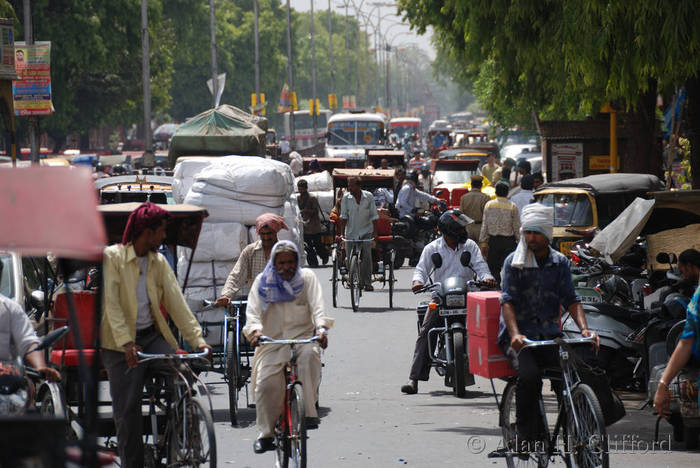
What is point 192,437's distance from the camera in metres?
6.86

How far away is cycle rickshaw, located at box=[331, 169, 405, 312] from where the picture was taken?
17531 millimetres

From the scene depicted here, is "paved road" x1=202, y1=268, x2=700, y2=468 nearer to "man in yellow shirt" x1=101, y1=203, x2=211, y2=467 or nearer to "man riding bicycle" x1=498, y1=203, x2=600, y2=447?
"man riding bicycle" x1=498, y1=203, x2=600, y2=447

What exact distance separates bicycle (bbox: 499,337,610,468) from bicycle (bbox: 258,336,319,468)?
123cm

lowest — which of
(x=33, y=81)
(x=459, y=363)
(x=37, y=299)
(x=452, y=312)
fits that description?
(x=459, y=363)

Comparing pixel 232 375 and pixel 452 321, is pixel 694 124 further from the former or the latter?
pixel 232 375

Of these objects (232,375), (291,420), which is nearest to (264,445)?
(291,420)

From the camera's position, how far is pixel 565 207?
18.4 metres

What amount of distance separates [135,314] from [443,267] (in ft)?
15.4

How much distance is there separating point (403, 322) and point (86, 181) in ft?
42.2

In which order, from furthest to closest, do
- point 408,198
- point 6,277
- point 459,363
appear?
point 408,198 < point 459,363 < point 6,277

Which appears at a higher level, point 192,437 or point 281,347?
point 281,347

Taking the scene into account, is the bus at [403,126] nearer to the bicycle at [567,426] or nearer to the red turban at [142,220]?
the bicycle at [567,426]

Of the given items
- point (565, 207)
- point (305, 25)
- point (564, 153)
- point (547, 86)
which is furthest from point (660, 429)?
point (305, 25)

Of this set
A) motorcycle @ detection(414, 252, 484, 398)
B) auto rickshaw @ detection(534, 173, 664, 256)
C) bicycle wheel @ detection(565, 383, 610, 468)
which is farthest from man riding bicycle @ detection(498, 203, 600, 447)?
auto rickshaw @ detection(534, 173, 664, 256)
